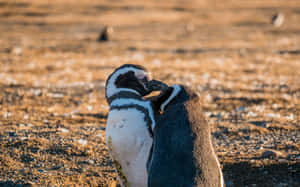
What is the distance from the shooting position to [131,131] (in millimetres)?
3199

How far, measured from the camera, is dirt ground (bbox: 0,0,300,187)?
4.57 metres

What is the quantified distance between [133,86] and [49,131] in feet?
7.94

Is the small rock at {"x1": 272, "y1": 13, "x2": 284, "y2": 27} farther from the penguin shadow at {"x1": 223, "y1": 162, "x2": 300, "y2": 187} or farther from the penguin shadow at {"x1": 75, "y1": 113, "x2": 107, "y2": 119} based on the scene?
the penguin shadow at {"x1": 223, "y1": 162, "x2": 300, "y2": 187}

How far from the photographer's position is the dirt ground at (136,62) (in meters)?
4.57

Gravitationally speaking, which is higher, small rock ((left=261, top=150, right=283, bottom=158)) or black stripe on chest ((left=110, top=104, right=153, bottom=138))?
black stripe on chest ((left=110, top=104, right=153, bottom=138))

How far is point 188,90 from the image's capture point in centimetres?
313

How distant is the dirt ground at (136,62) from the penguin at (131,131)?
1036mm

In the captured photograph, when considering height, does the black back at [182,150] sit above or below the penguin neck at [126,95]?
below

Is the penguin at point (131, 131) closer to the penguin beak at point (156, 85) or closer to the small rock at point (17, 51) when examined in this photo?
the penguin beak at point (156, 85)

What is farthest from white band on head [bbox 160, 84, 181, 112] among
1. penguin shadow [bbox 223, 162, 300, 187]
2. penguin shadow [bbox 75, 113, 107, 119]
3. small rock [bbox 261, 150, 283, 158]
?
penguin shadow [bbox 75, 113, 107, 119]

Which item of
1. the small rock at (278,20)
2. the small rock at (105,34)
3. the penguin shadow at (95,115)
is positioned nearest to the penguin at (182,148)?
the penguin shadow at (95,115)

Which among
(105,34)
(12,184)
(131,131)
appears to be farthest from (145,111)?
(105,34)

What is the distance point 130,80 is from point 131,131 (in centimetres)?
48

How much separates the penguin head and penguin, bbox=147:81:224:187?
0.40m
